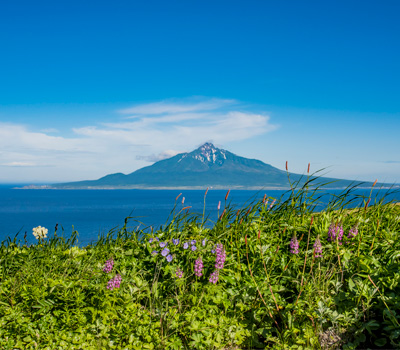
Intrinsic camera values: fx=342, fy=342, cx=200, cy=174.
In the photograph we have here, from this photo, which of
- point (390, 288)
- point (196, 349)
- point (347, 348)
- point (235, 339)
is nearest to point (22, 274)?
point (196, 349)

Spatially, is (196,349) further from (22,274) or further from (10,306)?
(22,274)

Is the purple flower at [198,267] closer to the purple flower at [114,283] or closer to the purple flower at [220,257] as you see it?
the purple flower at [220,257]

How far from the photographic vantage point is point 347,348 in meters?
3.43

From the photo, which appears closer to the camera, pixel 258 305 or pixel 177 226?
pixel 258 305

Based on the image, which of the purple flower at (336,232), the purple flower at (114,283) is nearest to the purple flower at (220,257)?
the purple flower at (114,283)

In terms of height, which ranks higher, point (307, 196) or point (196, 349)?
point (307, 196)

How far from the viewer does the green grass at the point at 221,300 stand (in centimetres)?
348

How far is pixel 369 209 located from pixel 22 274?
17.8 feet

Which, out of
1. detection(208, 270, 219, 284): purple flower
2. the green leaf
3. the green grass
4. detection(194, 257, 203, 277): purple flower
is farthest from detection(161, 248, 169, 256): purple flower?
the green leaf

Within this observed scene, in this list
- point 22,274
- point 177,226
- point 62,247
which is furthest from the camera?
point 62,247

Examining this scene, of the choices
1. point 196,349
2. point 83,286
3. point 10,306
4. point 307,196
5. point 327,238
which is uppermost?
point 307,196

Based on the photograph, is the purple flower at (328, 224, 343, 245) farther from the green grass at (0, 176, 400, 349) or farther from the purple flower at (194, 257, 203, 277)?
the purple flower at (194, 257, 203, 277)

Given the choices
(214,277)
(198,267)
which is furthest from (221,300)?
(198,267)

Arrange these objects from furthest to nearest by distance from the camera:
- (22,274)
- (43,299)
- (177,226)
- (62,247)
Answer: (62,247)
(177,226)
(22,274)
(43,299)
